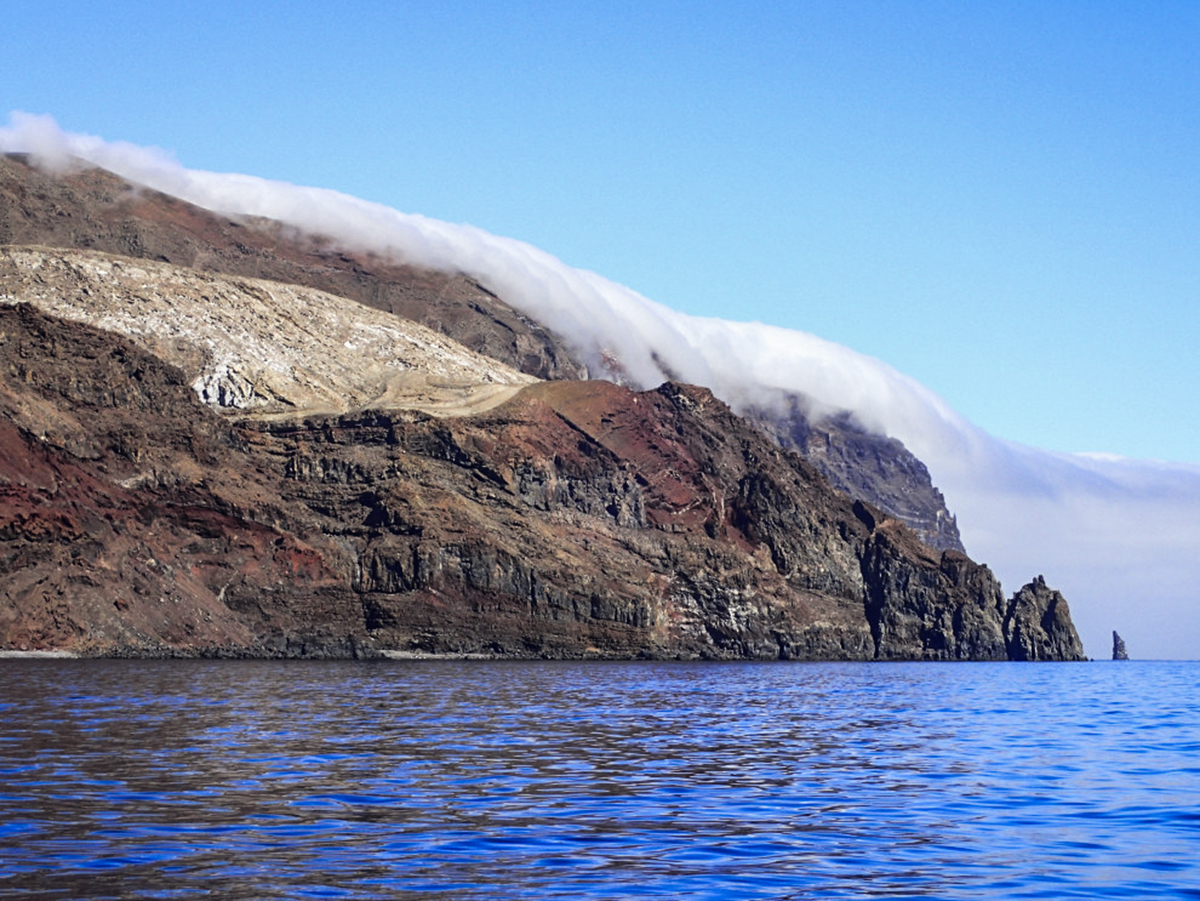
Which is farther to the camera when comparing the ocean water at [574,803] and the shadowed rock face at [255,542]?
the shadowed rock face at [255,542]

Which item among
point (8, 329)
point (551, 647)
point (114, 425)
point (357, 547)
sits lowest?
point (551, 647)

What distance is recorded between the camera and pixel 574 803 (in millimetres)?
30422

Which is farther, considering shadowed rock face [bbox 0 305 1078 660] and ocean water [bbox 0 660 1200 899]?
shadowed rock face [bbox 0 305 1078 660]

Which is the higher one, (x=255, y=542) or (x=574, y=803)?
(x=255, y=542)

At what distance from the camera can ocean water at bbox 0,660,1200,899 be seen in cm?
2175

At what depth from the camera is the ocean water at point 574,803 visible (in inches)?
856

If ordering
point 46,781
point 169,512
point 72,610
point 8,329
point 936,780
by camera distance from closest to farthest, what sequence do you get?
point 46,781, point 936,780, point 72,610, point 169,512, point 8,329

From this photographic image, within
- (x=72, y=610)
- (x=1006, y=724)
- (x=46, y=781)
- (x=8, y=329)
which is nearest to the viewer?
(x=46, y=781)

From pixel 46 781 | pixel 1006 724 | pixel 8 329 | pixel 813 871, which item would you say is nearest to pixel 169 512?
pixel 8 329

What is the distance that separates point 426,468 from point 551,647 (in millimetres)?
33929

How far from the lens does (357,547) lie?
173m

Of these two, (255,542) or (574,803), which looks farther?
(255,542)

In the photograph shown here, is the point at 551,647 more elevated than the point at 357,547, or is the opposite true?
the point at 357,547

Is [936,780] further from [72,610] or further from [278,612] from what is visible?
[278,612]
